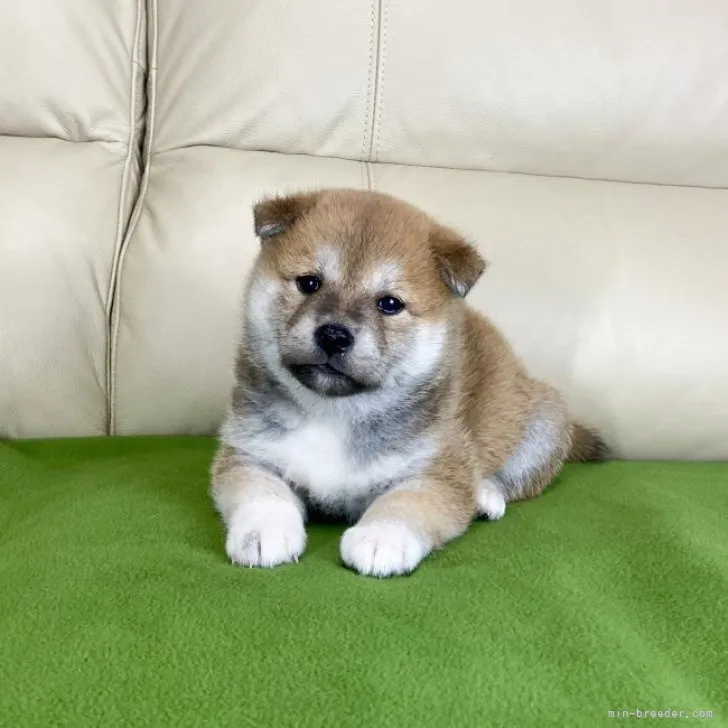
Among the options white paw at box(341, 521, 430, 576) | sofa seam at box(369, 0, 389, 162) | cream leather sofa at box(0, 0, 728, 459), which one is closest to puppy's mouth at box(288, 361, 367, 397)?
white paw at box(341, 521, 430, 576)

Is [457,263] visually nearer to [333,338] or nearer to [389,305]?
[389,305]

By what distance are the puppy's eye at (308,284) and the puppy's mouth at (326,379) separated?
14 cm

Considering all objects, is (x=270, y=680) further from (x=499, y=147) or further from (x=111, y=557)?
(x=499, y=147)

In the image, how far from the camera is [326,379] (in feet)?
4.40

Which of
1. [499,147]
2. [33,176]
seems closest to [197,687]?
[33,176]

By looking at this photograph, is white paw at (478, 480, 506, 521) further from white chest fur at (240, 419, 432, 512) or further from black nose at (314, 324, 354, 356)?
black nose at (314, 324, 354, 356)

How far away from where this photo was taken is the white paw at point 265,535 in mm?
A: 1190

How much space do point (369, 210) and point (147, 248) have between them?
0.72 metres

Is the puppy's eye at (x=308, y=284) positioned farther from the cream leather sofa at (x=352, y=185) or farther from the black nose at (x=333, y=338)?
the cream leather sofa at (x=352, y=185)

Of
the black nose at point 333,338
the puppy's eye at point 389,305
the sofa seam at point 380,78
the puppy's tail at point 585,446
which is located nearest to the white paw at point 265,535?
the black nose at point 333,338

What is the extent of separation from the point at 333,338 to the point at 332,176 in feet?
2.67

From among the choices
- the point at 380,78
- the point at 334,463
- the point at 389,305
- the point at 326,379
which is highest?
the point at 380,78

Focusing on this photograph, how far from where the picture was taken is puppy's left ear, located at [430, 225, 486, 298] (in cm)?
139

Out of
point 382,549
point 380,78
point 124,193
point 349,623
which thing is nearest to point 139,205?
point 124,193
